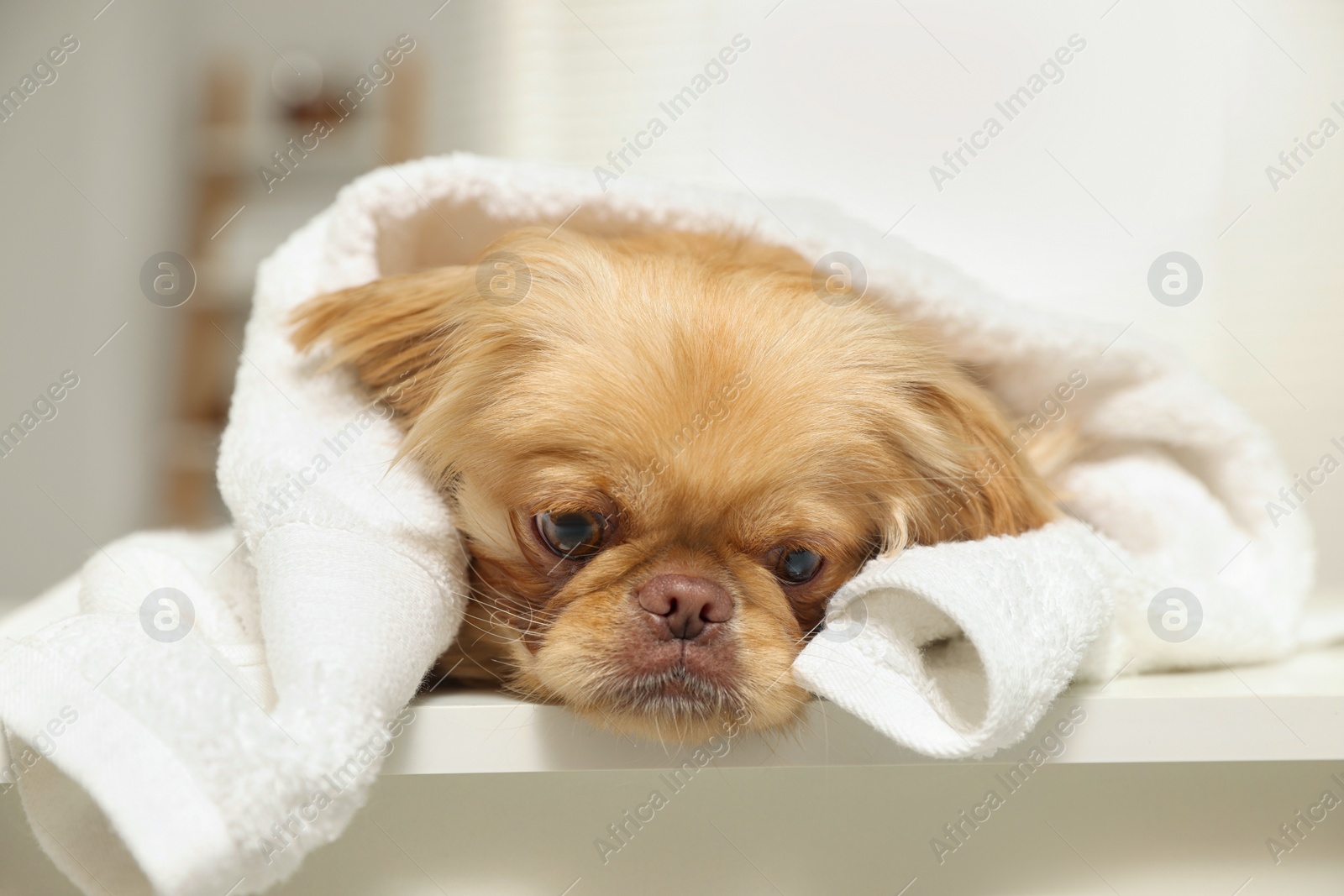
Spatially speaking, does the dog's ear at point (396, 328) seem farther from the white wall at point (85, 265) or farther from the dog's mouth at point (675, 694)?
the white wall at point (85, 265)

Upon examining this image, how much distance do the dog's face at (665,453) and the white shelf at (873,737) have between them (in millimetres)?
47

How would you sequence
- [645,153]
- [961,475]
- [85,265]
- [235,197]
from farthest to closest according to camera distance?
[235,197]
[85,265]
[645,153]
[961,475]

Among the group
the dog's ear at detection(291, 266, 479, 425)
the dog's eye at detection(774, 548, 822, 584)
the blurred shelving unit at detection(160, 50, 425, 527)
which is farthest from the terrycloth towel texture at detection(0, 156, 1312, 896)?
the blurred shelving unit at detection(160, 50, 425, 527)

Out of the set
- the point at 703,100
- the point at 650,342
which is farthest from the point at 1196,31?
the point at 650,342

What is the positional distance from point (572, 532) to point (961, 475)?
0.53 metres

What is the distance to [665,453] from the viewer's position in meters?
1.13

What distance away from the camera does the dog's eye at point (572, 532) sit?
3.81ft

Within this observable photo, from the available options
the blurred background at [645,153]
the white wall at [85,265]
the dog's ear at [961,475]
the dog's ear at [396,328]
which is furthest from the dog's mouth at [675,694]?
the white wall at [85,265]

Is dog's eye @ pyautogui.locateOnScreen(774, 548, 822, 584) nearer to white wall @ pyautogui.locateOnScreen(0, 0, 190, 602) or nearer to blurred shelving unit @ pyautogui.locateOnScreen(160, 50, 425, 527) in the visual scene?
white wall @ pyautogui.locateOnScreen(0, 0, 190, 602)

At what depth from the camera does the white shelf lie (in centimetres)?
95

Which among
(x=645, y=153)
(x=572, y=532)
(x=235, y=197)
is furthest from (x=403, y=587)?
(x=235, y=197)

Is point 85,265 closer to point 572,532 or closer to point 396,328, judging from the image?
point 396,328

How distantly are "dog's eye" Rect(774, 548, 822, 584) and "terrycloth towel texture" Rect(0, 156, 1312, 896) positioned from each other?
16 centimetres

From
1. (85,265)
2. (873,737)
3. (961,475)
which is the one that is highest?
(961,475)
